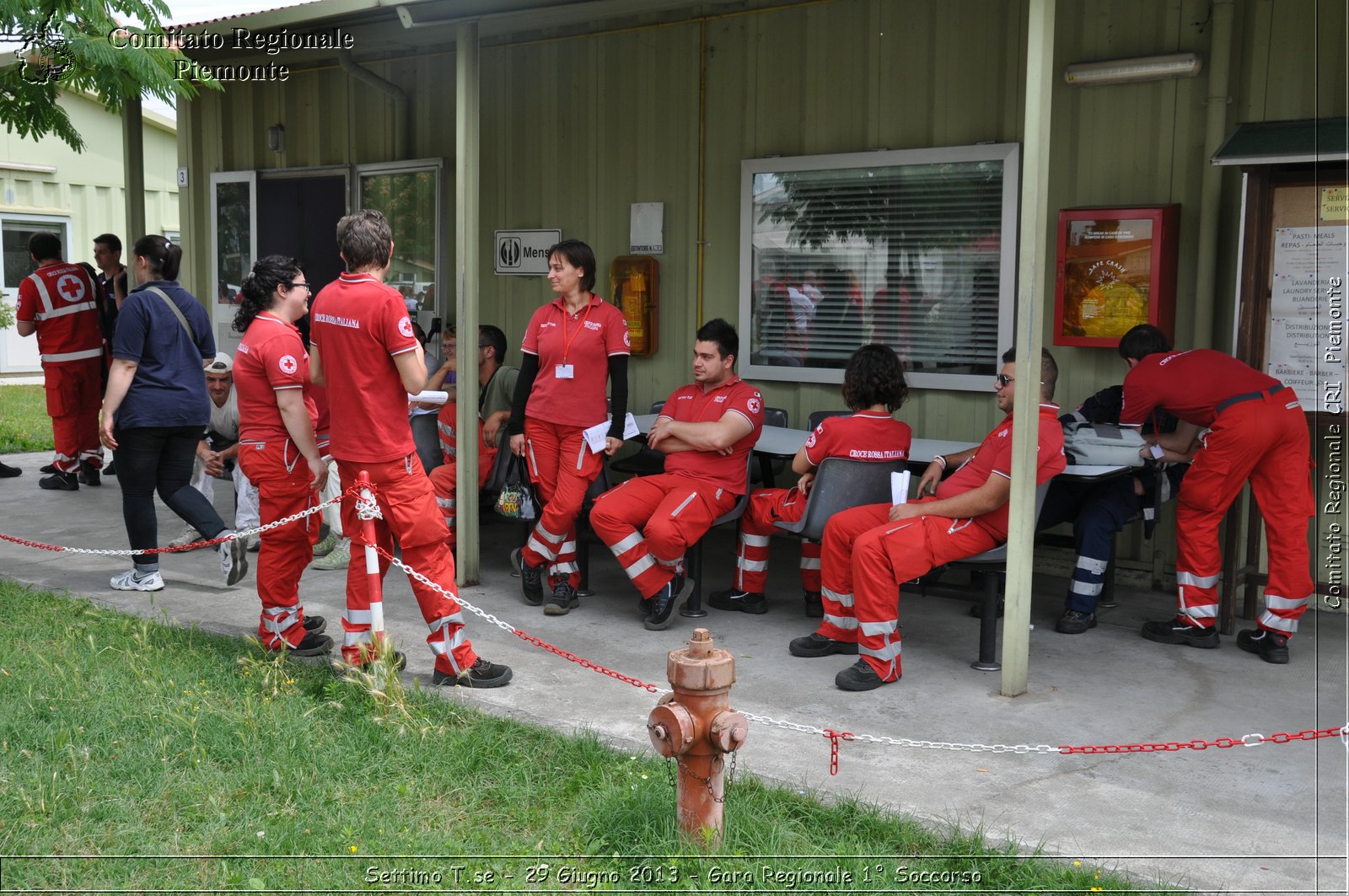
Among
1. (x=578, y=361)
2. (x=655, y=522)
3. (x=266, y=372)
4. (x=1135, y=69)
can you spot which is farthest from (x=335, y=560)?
(x=1135, y=69)

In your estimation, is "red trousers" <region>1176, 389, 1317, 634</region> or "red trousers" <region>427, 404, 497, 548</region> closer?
"red trousers" <region>1176, 389, 1317, 634</region>

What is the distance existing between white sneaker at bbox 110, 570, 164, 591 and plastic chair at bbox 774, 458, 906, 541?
3.59 m

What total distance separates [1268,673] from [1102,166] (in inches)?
109

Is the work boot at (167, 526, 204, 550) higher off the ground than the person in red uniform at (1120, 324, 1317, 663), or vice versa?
the person in red uniform at (1120, 324, 1317, 663)

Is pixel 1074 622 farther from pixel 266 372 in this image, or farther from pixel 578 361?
pixel 266 372

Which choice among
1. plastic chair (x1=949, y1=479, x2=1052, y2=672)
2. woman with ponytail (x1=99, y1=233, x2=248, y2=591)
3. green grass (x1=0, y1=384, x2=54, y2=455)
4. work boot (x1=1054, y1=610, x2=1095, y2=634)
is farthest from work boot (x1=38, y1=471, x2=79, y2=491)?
work boot (x1=1054, y1=610, x2=1095, y2=634)

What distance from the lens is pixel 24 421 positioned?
47.6 feet

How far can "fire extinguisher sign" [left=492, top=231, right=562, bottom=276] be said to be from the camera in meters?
8.78

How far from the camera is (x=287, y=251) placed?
10.4 m

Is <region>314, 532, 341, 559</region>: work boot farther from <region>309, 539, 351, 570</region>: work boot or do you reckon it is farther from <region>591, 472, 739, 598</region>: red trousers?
<region>591, 472, 739, 598</region>: red trousers

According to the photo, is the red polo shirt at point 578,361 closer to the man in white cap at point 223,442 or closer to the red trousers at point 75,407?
the man in white cap at point 223,442

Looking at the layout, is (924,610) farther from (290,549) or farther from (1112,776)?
(290,549)

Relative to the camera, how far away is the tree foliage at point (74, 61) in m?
5.84

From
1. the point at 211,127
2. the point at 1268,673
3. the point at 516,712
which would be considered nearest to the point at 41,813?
the point at 516,712
